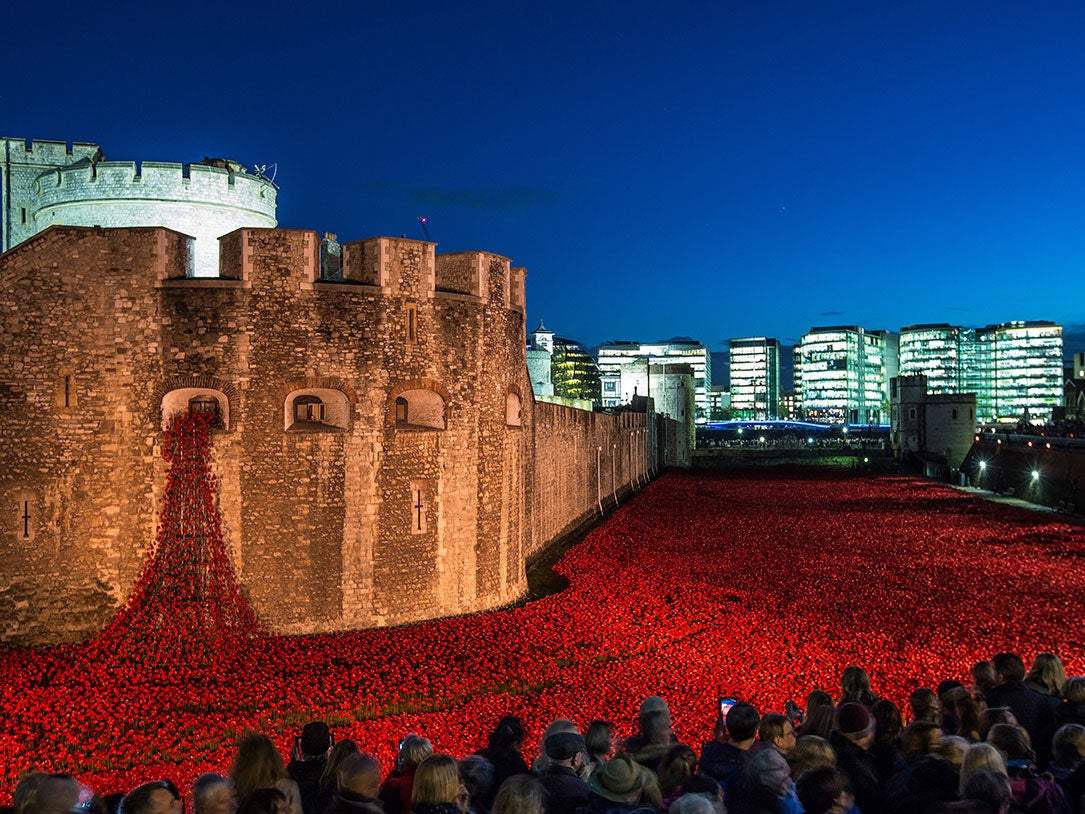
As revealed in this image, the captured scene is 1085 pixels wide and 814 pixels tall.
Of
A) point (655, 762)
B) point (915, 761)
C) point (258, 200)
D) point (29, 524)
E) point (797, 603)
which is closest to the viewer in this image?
point (915, 761)

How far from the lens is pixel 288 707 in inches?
437

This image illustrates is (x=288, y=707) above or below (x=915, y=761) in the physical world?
below

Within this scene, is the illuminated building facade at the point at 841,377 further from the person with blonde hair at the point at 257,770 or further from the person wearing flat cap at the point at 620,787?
the person with blonde hair at the point at 257,770

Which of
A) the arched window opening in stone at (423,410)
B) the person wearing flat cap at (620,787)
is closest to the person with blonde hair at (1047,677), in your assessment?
the person wearing flat cap at (620,787)

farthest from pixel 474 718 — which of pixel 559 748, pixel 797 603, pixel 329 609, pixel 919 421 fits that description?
pixel 919 421

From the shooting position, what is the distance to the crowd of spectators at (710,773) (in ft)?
15.5

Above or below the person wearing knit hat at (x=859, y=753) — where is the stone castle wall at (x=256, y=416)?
above

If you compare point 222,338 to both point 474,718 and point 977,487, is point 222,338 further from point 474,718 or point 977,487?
point 977,487

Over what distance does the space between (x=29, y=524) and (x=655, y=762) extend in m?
11.6

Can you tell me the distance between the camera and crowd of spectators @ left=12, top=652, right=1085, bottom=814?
186 inches

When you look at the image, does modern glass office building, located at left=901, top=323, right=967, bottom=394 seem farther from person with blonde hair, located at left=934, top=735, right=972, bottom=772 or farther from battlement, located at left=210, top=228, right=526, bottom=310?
person with blonde hair, located at left=934, top=735, right=972, bottom=772

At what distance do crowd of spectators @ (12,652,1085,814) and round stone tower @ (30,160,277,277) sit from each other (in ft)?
49.8

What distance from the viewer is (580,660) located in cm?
1342

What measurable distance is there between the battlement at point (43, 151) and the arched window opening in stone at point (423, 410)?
1337cm
